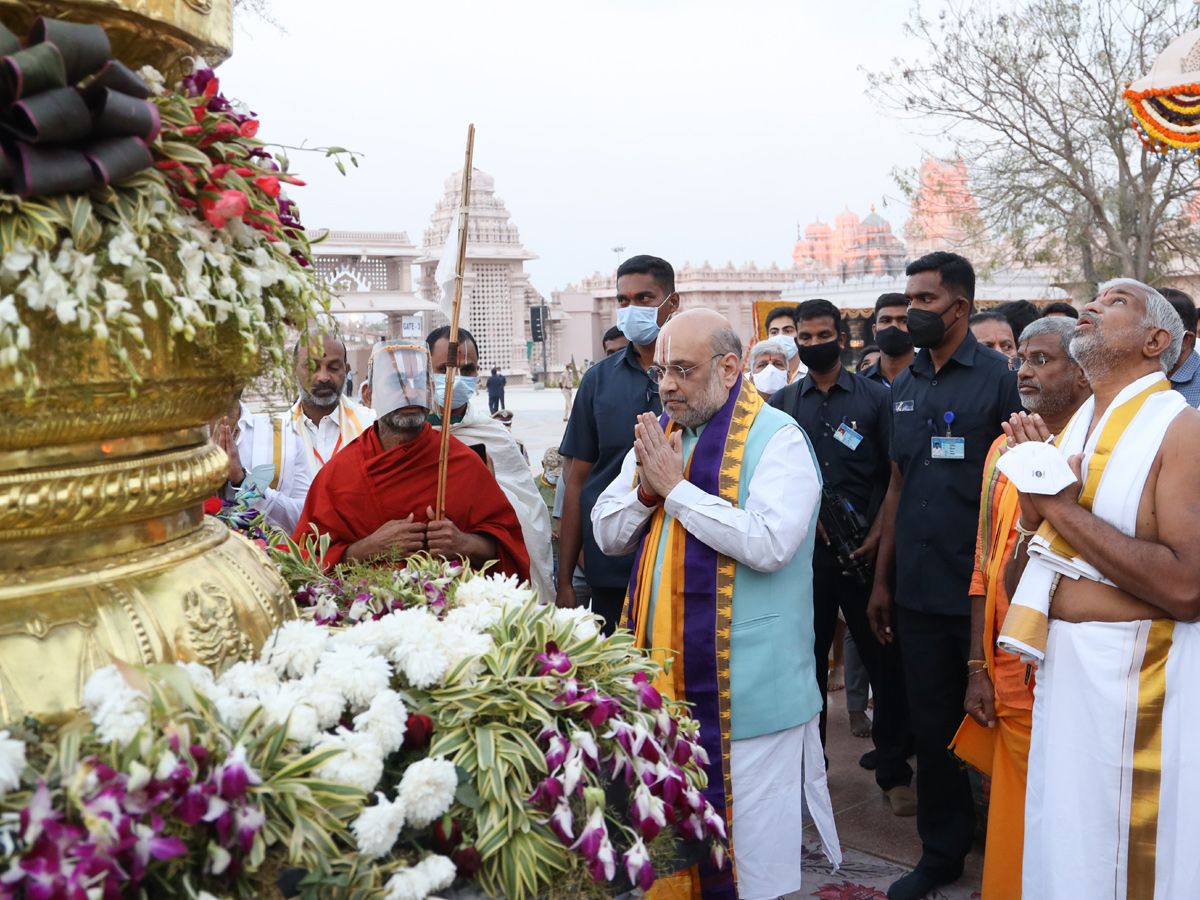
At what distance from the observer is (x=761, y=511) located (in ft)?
9.70

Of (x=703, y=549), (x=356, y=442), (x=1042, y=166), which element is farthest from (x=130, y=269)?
(x=1042, y=166)

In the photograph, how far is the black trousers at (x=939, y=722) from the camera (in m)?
3.65

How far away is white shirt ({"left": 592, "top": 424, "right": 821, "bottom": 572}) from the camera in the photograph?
2.87m

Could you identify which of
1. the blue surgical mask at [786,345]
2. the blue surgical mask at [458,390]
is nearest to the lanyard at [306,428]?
the blue surgical mask at [458,390]

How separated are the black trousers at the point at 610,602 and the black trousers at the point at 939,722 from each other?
1181 millimetres

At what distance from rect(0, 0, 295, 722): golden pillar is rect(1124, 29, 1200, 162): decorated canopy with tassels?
7263 millimetres

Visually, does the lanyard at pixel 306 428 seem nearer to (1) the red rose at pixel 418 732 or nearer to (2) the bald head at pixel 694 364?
(2) the bald head at pixel 694 364

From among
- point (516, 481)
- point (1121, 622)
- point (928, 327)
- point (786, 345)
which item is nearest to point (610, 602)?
point (516, 481)

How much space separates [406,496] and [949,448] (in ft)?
6.70

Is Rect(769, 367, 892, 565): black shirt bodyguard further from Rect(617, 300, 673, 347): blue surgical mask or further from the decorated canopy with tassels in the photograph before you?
the decorated canopy with tassels

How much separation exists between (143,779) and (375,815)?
0.29 meters

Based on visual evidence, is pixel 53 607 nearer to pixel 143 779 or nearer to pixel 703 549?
pixel 143 779

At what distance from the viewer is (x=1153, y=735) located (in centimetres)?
260

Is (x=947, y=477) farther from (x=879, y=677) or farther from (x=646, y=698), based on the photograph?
(x=646, y=698)
